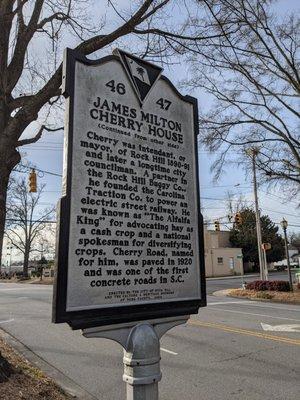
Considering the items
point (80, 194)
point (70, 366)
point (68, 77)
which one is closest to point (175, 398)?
point (70, 366)

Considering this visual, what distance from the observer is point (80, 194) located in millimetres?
2975

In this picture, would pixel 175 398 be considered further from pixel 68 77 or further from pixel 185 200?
pixel 68 77

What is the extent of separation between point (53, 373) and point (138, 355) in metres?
5.28

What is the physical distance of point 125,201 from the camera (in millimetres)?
3217

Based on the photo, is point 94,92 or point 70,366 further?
point 70,366

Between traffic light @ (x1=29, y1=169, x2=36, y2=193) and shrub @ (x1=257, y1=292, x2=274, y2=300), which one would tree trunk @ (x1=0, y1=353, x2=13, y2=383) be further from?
shrub @ (x1=257, y1=292, x2=274, y2=300)

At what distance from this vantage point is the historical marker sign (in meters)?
2.90

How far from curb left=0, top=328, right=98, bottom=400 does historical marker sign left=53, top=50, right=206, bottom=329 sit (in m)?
3.54

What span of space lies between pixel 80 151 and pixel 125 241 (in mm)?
681

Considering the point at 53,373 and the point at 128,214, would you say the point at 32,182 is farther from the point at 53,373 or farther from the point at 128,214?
the point at 128,214

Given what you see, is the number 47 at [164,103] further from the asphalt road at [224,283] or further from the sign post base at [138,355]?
the asphalt road at [224,283]

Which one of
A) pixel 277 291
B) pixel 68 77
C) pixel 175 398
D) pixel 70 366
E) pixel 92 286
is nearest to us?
pixel 92 286

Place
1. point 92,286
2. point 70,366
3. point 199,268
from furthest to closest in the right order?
point 70,366
point 199,268
point 92,286

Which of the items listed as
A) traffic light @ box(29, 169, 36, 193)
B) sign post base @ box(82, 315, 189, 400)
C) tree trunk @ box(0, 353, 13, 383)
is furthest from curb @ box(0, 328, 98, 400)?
traffic light @ box(29, 169, 36, 193)
